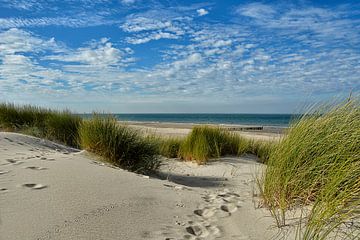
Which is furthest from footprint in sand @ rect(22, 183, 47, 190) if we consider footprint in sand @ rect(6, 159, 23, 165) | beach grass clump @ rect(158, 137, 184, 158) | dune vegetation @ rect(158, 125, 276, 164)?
beach grass clump @ rect(158, 137, 184, 158)

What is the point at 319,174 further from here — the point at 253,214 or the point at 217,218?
the point at 217,218

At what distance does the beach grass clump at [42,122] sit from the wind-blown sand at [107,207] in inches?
154

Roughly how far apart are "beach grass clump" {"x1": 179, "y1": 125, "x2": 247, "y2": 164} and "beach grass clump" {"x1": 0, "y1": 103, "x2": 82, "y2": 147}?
297 centimetres

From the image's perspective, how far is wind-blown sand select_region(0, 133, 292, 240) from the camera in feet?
9.50

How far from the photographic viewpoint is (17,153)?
5.88 metres

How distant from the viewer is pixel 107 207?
134 inches

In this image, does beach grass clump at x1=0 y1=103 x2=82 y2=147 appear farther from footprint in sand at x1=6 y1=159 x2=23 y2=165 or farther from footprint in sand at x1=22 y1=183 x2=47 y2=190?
footprint in sand at x1=22 y1=183 x2=47 y2=190

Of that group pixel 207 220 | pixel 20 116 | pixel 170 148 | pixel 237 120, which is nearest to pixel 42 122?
pixel 20 116

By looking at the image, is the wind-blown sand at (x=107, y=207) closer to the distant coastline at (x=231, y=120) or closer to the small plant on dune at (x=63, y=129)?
the distant coastline at (x=231, y=120)

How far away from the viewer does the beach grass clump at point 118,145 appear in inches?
253

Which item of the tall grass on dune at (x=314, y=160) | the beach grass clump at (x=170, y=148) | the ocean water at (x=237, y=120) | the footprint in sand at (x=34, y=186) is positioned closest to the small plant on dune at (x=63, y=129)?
the beach grass clump at (x=170, y=148)

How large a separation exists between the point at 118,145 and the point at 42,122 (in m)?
4.67

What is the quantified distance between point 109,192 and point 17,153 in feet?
9.23

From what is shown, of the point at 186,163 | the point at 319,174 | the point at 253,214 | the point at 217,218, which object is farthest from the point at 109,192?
the point at 186,163
